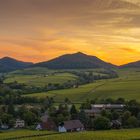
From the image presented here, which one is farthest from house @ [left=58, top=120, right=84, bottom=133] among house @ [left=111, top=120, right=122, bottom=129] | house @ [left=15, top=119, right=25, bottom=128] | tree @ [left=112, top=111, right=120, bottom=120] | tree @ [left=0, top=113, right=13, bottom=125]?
tree @ [left=0, top=113, right=13, bottom=125]

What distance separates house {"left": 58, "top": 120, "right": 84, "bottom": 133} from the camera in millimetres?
92812

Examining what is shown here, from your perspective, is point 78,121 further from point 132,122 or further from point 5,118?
point 5,118

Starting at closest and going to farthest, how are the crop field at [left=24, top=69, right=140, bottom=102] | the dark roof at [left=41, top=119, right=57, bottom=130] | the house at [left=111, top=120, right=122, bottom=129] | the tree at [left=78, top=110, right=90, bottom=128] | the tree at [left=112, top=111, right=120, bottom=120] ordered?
the house at [left=111, top=120, right=122, bottom=129] → the dark roof at [left=41, top=119, right=57, bottom=130] → the tree at [left=78, top=110, right=90, bottom=128] → the tree at [left=112, top=111, right=120, bottom=120] → the crop field at [left=24, top=69, right=140, bottom=102]

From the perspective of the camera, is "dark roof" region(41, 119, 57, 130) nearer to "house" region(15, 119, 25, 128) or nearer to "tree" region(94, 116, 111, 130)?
"house" region(15, 119, 25, 128)

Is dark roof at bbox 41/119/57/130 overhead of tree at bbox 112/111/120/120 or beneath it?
beneath

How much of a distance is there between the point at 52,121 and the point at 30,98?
145 ft

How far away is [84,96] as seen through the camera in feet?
507

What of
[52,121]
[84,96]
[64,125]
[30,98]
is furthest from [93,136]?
[84,96]

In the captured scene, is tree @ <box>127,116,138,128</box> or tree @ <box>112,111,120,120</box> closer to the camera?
tree @ <box>127,116,138,128</box>

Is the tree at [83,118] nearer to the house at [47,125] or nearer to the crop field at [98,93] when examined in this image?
the house at [47,125]

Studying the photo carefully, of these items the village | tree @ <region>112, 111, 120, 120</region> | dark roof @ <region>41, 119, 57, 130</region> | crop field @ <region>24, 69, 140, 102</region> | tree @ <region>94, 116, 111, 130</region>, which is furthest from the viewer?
crop field @ <region>24, 69, 140, 102</region>

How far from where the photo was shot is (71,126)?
94562 mm

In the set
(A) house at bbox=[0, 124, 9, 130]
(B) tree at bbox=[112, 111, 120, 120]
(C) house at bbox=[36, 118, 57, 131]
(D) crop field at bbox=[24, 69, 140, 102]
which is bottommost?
(A) house at bbox=[0, 124, 9, 130]

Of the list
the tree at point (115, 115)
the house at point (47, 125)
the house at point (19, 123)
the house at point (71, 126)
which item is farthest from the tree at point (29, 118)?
the tree at point (115, 115)
